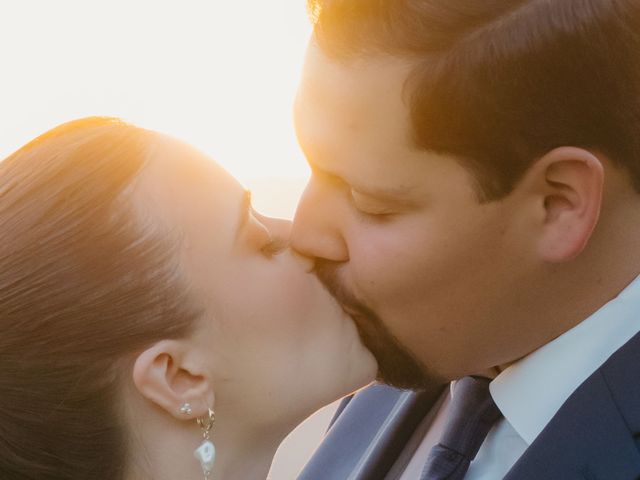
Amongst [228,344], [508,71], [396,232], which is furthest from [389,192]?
[228,344]

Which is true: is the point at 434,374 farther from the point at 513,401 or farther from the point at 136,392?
the point at 136,392

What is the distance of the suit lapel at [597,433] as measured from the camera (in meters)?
1.76

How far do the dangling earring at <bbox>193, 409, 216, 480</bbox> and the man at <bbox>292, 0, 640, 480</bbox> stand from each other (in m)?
0.40

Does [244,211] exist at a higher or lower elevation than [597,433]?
higher

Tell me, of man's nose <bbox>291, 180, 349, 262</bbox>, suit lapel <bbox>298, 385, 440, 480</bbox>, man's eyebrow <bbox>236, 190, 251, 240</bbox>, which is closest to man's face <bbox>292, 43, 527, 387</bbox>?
man's nose <bbox>291, 180, 349, 262</bbox>

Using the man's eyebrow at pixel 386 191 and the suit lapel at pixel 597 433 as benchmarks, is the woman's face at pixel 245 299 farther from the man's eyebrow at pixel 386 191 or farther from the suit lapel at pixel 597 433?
the suit lapel at pixel 597 433

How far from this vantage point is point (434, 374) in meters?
2.17

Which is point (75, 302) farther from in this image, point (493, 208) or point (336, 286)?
point (493, 208)

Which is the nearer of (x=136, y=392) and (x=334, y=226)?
(x=136, y=392)

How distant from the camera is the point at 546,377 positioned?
6.72ft

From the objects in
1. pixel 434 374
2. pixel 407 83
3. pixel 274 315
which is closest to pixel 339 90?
pixel 407 83

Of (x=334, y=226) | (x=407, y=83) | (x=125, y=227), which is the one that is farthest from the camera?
(x=334, y=226)

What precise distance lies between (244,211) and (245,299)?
190 mm

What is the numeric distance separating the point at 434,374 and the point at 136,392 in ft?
2.31
